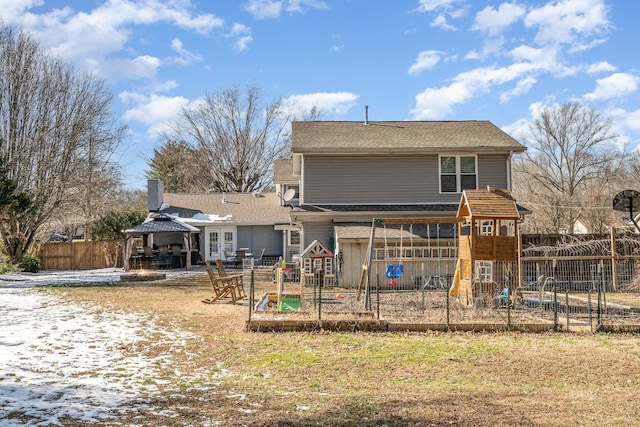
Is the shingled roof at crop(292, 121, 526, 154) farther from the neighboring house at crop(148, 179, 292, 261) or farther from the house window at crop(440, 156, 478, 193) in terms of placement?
the neighboring house at crop(148, 179, 292, 261)

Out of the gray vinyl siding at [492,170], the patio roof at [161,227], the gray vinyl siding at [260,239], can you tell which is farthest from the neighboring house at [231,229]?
the gray vinyl siding at [492,170]

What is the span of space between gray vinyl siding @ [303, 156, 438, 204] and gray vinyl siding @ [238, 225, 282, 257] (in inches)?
391

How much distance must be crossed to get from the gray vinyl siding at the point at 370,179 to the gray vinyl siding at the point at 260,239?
9938 mm

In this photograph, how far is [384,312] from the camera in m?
12.3

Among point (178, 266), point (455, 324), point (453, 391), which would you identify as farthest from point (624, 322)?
point (178, 266)

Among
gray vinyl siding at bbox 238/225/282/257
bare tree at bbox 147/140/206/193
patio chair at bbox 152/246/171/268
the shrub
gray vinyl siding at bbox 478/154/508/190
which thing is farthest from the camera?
bare tree at bbox 147/140/206/193

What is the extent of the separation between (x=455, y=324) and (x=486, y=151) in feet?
38.5

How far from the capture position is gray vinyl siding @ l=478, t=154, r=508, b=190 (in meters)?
21.0

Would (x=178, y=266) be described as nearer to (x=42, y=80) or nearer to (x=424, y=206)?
(x=42, y=80)

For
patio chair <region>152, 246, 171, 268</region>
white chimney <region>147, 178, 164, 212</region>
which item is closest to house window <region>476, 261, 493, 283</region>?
patio chair <region>152, 246, 171, 268</region>

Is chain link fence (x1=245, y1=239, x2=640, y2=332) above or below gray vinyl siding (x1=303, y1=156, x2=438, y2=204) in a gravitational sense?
below

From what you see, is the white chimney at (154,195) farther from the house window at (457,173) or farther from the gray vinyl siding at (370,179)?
the house window at (457,173)

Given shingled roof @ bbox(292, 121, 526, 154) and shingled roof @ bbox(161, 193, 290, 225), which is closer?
shingled roof @ bbox(292, 121, 526, 154)

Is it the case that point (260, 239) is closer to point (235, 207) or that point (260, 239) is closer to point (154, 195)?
point (235, 207)
